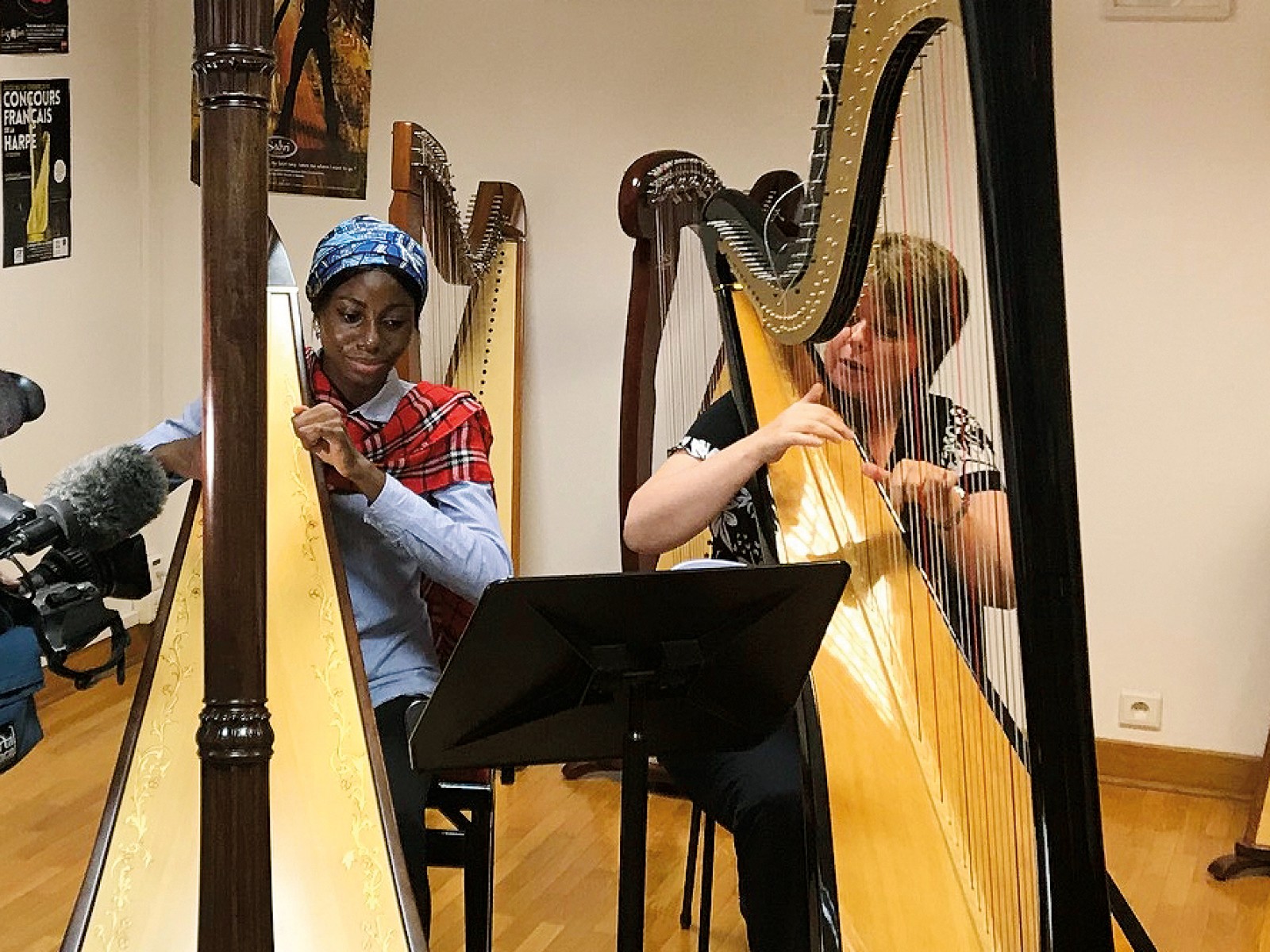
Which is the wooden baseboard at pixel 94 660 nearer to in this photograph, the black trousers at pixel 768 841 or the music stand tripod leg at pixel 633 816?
the black trousers at pixel 768 841

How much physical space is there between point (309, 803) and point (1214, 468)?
7.64ft

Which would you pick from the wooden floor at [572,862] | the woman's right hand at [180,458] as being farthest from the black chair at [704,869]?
the woman's right hand at [180,458]

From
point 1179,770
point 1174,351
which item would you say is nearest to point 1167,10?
point 1174,351

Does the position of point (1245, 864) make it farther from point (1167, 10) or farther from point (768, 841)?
point (1167, 10)

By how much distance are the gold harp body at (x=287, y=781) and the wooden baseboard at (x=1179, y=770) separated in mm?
2183

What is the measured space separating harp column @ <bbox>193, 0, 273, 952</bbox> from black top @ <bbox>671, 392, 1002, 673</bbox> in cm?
81

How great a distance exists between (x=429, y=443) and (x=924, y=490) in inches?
25.5

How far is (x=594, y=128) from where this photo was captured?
3582 millimetres

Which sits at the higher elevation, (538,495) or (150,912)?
(538,495)

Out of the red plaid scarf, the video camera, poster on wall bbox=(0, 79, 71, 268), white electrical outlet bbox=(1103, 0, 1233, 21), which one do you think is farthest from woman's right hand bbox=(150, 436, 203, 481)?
white electrical outlet bbox=(1103, 0, 1233, 21)

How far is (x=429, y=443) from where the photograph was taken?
2.07 meters

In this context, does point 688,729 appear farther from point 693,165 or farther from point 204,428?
point 693,165

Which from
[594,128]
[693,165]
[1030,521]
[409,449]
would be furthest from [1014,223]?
[594,128]

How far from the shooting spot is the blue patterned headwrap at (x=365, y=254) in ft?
6.55
